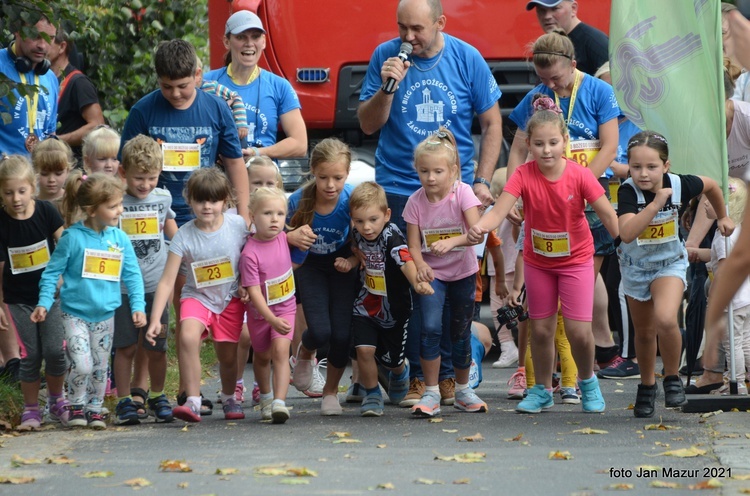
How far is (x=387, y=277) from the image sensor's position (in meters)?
8.04

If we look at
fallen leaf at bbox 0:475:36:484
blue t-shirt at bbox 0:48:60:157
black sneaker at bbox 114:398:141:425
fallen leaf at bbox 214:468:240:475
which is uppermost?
blue t-shirt at bbox 0:48:60:157

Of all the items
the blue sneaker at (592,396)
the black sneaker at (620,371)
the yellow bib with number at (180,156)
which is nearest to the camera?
the blue sneaker at (592,396)

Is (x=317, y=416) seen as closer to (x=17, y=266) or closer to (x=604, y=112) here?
(x=17, y=266)

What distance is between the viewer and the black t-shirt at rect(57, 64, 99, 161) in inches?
416

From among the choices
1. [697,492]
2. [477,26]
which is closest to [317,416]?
[697,492]

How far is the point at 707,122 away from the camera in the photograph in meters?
7.81

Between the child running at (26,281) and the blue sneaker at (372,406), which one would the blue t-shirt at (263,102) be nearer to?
the child running at (26,281)

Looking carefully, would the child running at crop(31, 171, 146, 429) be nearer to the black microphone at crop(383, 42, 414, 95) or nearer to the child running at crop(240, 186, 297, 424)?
the child running at crop(240, 186, 297, 424)

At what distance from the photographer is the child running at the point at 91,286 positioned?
296 inches

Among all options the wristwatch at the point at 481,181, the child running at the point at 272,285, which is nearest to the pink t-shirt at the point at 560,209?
the wristwatch at the point at 481,181

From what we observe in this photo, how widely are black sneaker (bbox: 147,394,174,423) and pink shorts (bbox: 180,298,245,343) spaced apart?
446 millimetres

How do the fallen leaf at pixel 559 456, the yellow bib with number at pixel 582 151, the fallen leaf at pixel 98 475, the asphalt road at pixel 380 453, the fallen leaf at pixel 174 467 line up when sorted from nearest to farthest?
1. the asphalt road at pixel 380 453
2. the fallen leaf at pixel 98 475
3. the fallen leaf at pixel 174 467
4. the fallen leaf at pixel 559 456
5. the yellow bib with number at pixel 582 151

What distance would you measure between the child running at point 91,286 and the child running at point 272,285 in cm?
62

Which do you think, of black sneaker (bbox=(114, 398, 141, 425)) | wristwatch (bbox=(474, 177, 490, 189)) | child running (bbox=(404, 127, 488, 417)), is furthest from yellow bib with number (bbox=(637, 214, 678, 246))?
black sneaker (bbox=(114, 398, 141, 425))
